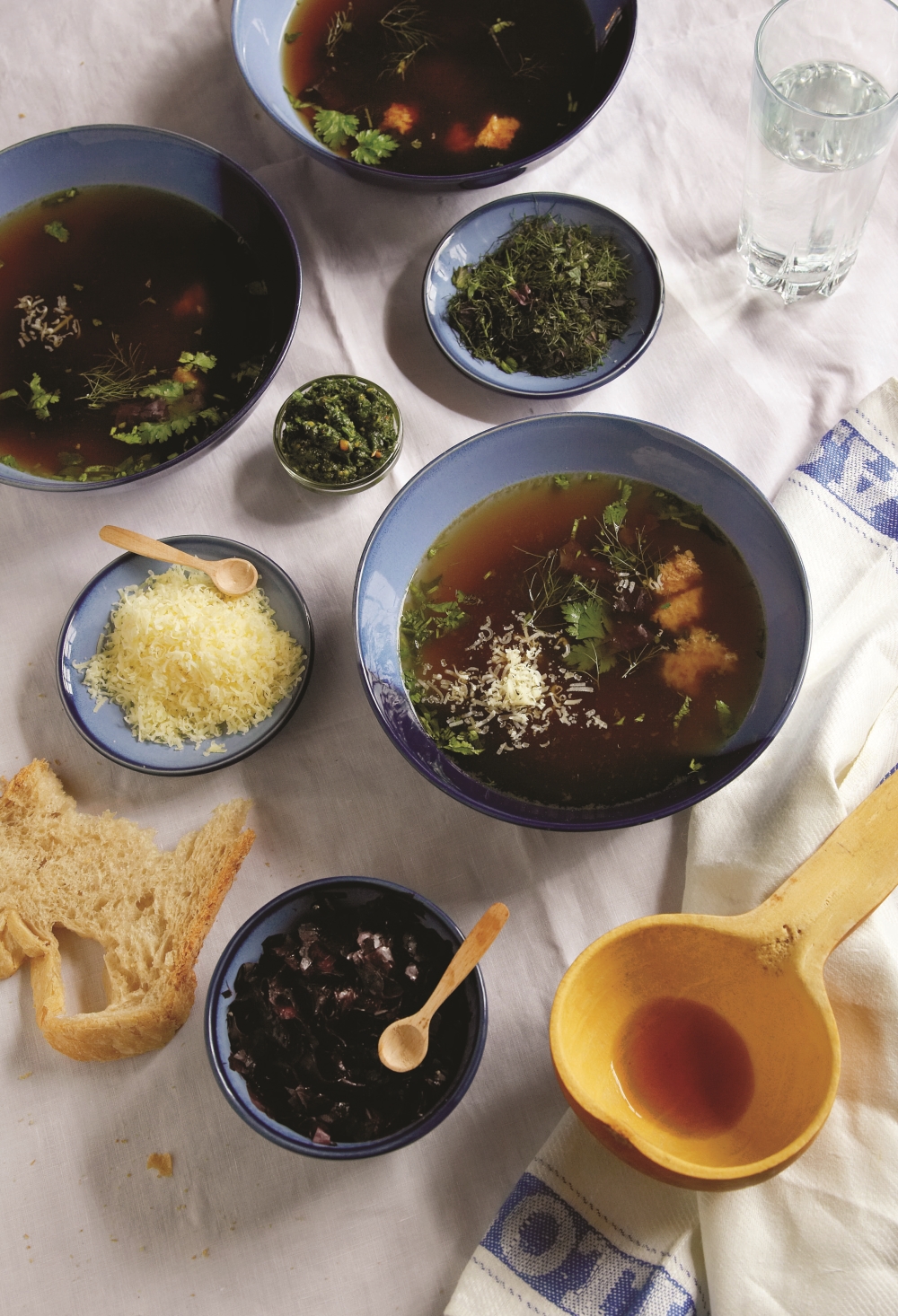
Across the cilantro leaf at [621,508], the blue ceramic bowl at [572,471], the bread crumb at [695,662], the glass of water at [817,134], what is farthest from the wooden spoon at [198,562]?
the glass of water at [817,134]

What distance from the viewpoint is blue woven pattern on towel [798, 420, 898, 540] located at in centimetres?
208

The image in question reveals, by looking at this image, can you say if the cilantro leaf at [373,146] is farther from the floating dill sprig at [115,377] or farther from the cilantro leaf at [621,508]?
the cilantro leaf at [621,508]

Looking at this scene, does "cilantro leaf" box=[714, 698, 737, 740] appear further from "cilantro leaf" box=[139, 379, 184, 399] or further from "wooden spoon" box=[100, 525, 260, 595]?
"cilantro leaf" box=[139, 379, 184, 399]

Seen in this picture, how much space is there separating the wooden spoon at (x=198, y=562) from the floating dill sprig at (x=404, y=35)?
4.17 ft

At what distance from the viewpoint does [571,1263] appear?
1.79 meters

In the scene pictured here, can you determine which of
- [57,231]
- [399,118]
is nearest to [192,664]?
[57,231]

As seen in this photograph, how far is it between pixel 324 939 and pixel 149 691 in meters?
0.62

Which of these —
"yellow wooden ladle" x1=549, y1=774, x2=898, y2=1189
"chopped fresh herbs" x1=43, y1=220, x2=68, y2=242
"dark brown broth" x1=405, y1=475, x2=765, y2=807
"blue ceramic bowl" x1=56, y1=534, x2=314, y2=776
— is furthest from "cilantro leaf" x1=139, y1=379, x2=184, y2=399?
"yellow wooden ladle" x1=549, y1=774, x2=898, y2=1189

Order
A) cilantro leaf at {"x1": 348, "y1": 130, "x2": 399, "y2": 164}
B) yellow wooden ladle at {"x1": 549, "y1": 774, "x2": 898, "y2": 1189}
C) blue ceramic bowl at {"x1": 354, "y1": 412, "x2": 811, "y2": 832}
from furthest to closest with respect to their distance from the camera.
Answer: cilantro leaf at {"x1": 348, "y1": 130, "x2": 399, "y2": 164} < blue ceramic bowl at {"x1": 354, "y1": 412, "x2": 811, "y2": 832} < yellow wooden ladle at {"x1": 549, "y1": 774, "x2": 898, "y2": 1189}

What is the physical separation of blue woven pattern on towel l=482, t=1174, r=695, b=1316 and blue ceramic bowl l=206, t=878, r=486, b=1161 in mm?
272

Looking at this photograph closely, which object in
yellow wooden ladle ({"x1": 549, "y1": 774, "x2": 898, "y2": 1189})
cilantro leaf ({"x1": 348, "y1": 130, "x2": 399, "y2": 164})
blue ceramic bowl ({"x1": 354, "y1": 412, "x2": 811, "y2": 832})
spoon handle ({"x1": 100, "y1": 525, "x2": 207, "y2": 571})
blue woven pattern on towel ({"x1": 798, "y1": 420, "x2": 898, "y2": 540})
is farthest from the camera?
cilantro leaf ({"x1": 348, "y1": 130, "x2": 399, "y2": 164})

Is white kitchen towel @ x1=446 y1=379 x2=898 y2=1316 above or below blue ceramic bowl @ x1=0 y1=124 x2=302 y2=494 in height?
below

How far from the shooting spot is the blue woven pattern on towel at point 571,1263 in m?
1.76

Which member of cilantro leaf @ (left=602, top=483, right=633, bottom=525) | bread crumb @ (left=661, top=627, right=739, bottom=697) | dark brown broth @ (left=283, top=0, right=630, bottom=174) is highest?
dark brown broth @ (left=283, top=0, right=630, bottom=174)
